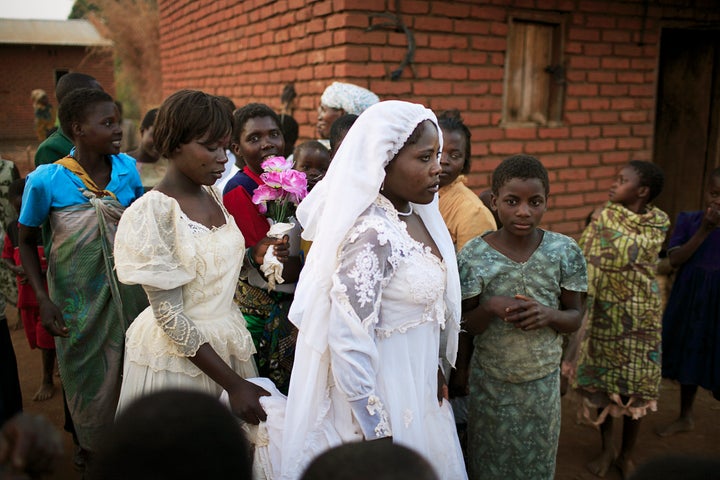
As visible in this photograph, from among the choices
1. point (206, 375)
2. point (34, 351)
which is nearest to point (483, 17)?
point (206, 375)

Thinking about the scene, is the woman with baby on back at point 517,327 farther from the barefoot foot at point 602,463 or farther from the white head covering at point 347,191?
the barefoot foot at point 602,463

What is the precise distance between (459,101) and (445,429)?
12.0 ft

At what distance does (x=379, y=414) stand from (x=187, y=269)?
86 cm

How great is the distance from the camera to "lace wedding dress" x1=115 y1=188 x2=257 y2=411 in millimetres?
1918

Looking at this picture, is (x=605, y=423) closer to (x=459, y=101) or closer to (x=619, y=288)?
(x=619, y=288)

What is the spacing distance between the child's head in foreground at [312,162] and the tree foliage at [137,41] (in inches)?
675

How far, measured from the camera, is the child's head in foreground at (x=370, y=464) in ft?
3.04

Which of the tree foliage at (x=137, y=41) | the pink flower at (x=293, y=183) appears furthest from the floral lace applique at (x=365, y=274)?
the tree foliage at (x=137, y=41)

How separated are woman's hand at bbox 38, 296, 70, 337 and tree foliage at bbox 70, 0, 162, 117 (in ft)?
56.4

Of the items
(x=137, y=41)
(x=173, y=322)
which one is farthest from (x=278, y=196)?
(x=137, y=41)

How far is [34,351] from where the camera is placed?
17.9ft

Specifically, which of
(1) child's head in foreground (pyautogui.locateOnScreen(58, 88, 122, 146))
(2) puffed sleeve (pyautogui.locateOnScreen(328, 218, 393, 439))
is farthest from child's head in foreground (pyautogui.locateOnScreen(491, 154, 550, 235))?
(1) child's head in foreground (pyautogui.locateOnScreen(58, 88, 122, 146))

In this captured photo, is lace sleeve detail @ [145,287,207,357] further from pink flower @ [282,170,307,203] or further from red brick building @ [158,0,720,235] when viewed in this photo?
red brick building @ [158,0,720,235]

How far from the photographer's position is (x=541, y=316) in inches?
90.7
